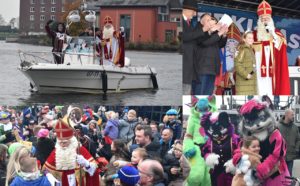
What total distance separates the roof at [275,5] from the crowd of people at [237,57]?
0.05m

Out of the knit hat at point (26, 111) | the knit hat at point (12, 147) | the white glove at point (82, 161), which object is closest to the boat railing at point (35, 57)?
the knit hat at point (26, 111)

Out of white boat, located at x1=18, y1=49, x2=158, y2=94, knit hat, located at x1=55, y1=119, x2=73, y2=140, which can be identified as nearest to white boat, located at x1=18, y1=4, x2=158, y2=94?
white boat, located at x1=18, y1=49, x2=158, y2=94

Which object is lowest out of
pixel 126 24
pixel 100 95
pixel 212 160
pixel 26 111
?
pixel 212 160

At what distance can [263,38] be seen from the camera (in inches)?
176

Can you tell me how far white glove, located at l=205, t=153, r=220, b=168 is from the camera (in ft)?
14.9

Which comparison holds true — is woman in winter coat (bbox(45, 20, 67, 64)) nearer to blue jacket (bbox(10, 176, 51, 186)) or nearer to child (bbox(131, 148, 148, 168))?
child (bbox(131, 148, 148, 168))

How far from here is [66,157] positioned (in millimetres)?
4426

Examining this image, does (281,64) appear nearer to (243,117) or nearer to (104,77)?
(243,117)

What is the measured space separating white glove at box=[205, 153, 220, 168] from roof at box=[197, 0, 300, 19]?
1.05 m

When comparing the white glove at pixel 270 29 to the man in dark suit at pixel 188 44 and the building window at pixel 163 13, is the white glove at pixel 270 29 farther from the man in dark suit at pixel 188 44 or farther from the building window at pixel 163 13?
the building window at pixel 163 13

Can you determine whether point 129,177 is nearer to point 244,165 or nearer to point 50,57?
point 244,165

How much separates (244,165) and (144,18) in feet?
4.10

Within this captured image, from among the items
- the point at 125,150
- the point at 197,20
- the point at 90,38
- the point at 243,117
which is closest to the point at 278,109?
the point at 243,117

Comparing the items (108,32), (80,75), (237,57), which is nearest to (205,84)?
(237,57)
